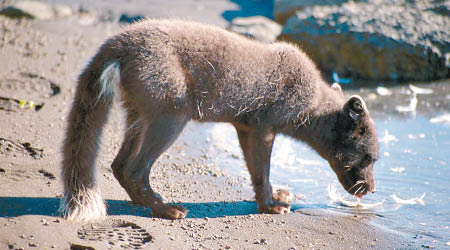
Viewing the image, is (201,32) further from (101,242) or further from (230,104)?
(101,242)

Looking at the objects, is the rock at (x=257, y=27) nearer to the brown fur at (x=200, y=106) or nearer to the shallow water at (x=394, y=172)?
the shallow water at (x=394, y=172)

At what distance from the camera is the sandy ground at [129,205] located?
15.1ft

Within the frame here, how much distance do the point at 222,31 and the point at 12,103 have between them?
11.0 ft

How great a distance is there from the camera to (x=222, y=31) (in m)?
5.84

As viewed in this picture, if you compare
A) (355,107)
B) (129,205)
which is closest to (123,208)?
(129,205)

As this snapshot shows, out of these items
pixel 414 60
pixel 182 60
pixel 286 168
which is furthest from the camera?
pixel 414 60

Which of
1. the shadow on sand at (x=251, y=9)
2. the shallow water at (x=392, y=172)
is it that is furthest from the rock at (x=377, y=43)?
the shadow on sand at (x=251, y=9)

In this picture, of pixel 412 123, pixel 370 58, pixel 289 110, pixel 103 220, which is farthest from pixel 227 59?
pixel 370 58

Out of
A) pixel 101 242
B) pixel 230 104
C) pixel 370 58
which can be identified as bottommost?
pixel 101 242

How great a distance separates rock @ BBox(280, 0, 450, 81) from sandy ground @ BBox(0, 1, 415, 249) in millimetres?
3956

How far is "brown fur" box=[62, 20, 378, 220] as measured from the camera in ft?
16.5

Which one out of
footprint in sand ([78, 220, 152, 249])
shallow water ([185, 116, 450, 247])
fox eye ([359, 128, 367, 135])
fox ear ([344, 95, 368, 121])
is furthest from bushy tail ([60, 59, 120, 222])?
fox eye ([359, 128, 367, 135])

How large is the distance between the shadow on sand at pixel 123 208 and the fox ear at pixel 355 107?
3.39 feet

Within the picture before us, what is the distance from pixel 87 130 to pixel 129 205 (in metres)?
0.89
